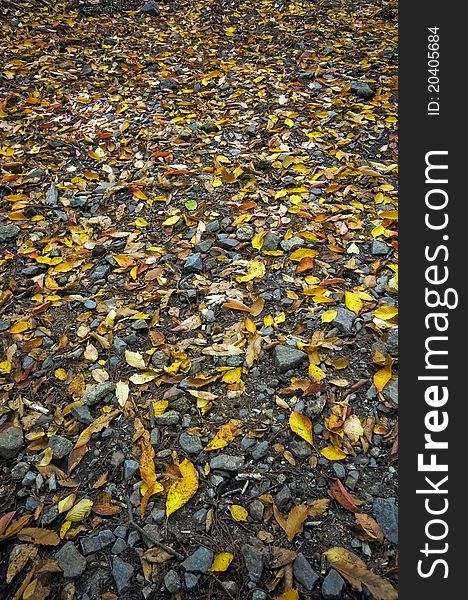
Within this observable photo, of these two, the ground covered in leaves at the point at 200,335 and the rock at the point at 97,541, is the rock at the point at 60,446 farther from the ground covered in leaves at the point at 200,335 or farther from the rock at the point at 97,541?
the rock at the point at 97,541

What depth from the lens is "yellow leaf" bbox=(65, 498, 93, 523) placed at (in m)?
1.78

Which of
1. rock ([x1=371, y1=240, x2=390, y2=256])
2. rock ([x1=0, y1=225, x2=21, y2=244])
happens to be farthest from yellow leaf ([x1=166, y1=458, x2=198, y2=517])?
rock ([x1=0, y1=225, x2=21, y2=244])

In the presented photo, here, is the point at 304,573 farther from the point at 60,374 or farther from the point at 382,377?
the point at 60,374

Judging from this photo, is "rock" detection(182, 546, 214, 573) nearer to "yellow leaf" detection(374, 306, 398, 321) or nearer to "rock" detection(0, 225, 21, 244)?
"yellow leaf" detection(374, 306, 398, 321)

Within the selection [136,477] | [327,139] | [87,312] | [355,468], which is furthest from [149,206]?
[355,468]

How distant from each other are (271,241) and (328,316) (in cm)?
68

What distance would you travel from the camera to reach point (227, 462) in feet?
6.22

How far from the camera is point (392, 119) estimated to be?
153 inches

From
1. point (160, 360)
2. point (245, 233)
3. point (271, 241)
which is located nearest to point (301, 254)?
point (271, 241)

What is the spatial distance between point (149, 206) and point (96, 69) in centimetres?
252

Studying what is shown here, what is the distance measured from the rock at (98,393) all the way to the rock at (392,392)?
1215mm

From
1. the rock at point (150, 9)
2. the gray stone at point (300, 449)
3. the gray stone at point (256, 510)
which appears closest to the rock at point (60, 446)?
the gray stone at point (256, 510)

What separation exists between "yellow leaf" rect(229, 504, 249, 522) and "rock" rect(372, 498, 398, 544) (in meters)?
0.46

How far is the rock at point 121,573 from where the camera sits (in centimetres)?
161
